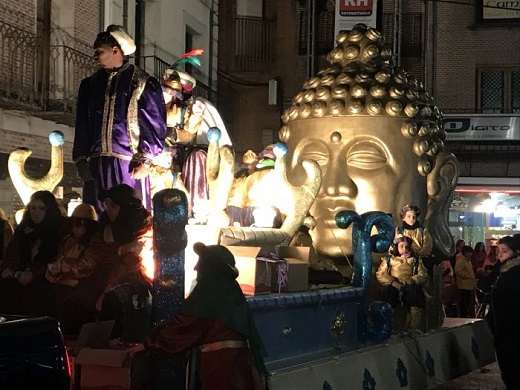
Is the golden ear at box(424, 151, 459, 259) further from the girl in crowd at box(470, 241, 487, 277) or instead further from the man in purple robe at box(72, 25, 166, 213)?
the girl in crowd at box(470, 241, 487, 277)

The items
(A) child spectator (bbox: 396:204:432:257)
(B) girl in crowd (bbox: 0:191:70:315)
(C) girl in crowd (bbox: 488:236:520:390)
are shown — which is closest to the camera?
(B) girl in crowd (bbox: 0:191:70:315)

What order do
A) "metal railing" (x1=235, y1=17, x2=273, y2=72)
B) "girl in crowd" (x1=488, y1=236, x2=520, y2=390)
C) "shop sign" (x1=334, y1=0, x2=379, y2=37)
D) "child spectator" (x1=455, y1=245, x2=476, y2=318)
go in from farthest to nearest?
"metal railing" (x1=235, y1=17, x2=273, y2=72) → "shop sign" (x1=334, y1=0, x2=379, y2=37) → "child spectator" (x1=455, y1=245, x2=476, y2=318) → "girl in crowd" (x1=488, y1=236, x2=520, y2=390)

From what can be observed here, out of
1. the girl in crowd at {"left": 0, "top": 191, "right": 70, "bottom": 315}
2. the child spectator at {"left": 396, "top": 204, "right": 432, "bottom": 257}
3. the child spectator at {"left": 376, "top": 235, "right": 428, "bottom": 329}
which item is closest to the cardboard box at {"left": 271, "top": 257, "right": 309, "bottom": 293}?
the child spectator at {"left": 376, "top": 235, "right": 428, "bottom": 329}

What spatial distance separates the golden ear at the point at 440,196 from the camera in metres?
8.40

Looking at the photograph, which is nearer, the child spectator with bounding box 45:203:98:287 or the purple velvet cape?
the child spectator with bounding box 45:203:98:287

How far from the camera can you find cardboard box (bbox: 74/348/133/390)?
15.7 feet

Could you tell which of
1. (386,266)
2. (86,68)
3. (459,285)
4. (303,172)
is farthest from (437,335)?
(86,68)

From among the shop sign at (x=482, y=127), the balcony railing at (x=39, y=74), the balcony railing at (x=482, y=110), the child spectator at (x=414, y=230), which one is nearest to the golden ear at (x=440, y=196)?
the child spectator at (x=414, y=230)

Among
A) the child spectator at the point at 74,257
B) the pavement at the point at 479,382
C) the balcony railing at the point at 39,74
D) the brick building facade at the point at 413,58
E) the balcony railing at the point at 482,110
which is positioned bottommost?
the pavement at the point at 479,382

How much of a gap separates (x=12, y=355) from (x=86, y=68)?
45.2 ft

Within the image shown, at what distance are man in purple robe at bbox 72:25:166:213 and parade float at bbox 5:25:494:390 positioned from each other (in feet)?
1.96

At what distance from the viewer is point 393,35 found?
2675 cm

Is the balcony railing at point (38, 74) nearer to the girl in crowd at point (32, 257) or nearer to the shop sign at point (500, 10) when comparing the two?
the girl in crowd at point (32, 257)

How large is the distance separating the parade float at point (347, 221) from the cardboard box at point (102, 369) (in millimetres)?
1056
